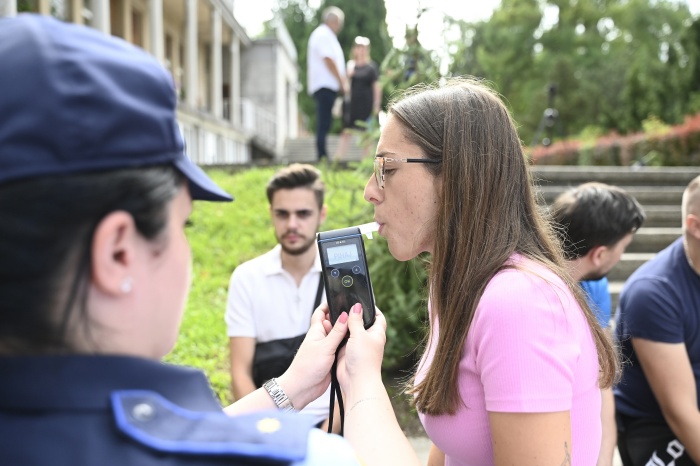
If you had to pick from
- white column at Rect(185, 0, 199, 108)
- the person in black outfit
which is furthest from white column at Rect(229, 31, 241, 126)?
the person in black outfit

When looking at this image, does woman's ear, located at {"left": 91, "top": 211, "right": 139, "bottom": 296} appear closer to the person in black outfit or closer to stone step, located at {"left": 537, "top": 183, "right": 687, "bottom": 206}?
stone step, located at {"left": 537, "top": 183, "right": 687, "bottom": 206}

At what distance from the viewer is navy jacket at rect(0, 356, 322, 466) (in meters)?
0.72

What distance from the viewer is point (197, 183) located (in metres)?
0.89

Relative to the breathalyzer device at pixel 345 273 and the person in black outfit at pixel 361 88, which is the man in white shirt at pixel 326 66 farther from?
the breathalyzer device at pixel 345 273

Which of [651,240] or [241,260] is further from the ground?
[651,240]

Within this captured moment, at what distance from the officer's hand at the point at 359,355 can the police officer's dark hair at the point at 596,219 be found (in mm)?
1672

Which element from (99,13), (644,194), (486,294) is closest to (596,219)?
(486,294)

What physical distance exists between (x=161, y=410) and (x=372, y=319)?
911 mm

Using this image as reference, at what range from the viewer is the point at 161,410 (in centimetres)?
78

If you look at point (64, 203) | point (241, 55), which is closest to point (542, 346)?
point (64, 203)

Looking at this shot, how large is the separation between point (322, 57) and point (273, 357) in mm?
6283

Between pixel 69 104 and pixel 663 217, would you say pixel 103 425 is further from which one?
pixel 663 217

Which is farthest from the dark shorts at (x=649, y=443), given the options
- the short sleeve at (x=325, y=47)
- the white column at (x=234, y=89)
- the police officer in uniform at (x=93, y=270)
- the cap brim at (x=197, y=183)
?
the white column at (x=234, y=89)

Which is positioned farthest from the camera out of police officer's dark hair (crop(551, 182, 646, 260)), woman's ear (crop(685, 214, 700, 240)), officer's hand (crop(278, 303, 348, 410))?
police officer's dark hair (crop(551, 182, 646, 260))
